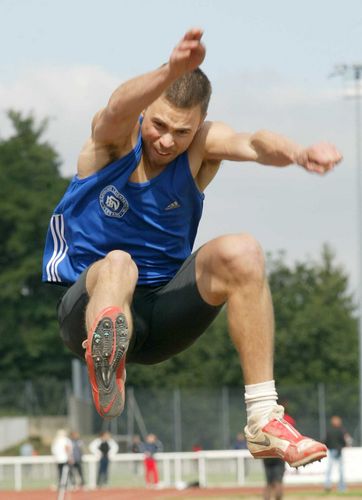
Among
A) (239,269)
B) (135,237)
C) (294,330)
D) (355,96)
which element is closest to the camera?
(239,269)

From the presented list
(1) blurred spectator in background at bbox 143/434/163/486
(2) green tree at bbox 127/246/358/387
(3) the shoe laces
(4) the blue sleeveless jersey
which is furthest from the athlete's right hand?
(2) green tree at bbox 127/246/358/387

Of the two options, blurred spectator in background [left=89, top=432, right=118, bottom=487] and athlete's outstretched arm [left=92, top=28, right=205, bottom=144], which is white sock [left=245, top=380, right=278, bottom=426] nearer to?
athlete's outstretched arm [left=92, top=28, right=205, bottom=144]

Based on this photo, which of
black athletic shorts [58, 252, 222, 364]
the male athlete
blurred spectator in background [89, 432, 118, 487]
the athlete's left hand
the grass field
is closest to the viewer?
the athlete's left hand

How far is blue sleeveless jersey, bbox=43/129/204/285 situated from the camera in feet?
23.5

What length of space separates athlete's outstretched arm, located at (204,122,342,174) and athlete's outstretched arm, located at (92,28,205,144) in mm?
583

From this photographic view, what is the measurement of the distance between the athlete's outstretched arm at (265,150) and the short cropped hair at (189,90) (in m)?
0.33

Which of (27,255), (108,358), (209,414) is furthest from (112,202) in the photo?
(27,255)

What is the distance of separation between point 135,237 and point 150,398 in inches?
1416

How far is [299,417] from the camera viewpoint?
42.6 meters

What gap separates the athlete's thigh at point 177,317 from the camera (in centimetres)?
713

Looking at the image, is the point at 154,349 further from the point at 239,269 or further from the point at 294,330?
the point at 294,330

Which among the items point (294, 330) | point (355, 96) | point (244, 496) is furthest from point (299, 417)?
point (294, 330)

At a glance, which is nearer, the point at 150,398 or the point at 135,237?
the point at 135,237

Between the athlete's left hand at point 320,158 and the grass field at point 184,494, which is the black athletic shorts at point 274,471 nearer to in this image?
the grass field at point 184,494
